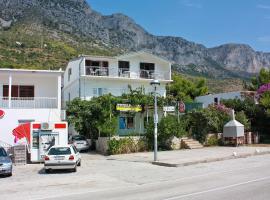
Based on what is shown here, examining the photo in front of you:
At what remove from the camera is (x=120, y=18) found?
479 ft

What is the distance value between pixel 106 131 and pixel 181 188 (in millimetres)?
20409

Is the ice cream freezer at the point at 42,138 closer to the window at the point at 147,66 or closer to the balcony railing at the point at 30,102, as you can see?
the balcony railing at the point at 30,102

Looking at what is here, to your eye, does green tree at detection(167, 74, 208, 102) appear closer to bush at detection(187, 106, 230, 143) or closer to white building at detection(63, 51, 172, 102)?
white building at detection(63, 51, 172, 102)

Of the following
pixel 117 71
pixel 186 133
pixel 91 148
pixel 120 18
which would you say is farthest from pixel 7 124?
pixel 120 18

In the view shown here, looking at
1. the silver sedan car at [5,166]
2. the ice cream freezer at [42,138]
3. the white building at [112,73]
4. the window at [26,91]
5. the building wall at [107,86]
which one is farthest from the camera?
the white building at [112,73]

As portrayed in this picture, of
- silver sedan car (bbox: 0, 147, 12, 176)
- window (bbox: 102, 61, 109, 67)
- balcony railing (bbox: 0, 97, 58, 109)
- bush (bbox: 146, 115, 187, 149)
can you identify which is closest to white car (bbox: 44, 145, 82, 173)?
silver sedan car (bbox: 0, 147, 12, 176)

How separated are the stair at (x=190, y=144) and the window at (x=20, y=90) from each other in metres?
14.5

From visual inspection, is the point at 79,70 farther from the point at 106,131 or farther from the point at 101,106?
the point at 106,131

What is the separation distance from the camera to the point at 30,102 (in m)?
36.5

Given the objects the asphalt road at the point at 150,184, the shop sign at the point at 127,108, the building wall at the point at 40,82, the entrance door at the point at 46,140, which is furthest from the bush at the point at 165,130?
the asphalt road at the point at 150,184

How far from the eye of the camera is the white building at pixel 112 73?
4993 centimetres

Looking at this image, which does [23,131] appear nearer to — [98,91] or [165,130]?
[165,130]

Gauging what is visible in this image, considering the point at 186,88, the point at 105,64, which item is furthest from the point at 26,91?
the point at 186,88

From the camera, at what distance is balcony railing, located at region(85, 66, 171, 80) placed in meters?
50.7
